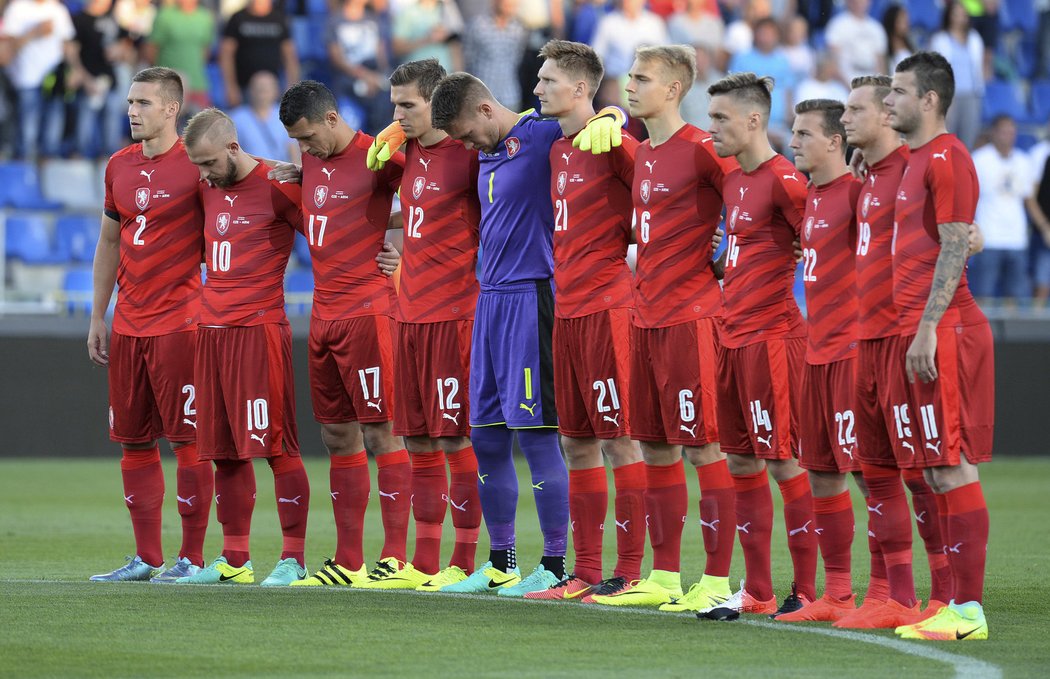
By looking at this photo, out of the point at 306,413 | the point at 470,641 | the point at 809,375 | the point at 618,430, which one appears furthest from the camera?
the point at 306,413

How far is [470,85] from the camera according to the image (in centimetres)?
834

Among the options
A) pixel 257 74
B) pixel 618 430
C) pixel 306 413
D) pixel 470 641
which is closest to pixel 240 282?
pixel 618 430

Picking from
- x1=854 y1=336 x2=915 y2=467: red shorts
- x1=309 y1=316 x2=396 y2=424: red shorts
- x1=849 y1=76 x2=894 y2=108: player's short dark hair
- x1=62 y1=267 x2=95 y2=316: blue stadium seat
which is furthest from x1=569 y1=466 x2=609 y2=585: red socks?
x1=62 y1=267 x2=95 y2=316: blue stadium seat

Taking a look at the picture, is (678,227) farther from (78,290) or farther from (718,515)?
(78,290)

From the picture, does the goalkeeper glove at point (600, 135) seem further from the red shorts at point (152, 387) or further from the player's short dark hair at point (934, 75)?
the red shorts at point (152, 387)

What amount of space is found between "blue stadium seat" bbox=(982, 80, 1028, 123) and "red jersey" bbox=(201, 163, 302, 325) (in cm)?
1392

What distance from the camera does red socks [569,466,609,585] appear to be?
27.0 ft

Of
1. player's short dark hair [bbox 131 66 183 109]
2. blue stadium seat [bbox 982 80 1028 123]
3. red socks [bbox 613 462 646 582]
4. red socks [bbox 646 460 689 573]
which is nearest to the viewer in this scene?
red socks [bbox 646 460 689 573]

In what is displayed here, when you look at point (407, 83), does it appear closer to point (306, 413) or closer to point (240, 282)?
point (240, 282)

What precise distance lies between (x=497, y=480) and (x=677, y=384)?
1180 millimetres

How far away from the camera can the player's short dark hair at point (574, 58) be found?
825 centimetres

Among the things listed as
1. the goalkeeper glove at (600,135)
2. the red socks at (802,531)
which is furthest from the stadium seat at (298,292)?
the red socks at (802,531)

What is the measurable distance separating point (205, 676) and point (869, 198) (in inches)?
130

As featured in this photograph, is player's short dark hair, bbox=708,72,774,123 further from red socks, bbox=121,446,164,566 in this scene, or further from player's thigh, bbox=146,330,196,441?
red socks, bbox=121,446,164,566
